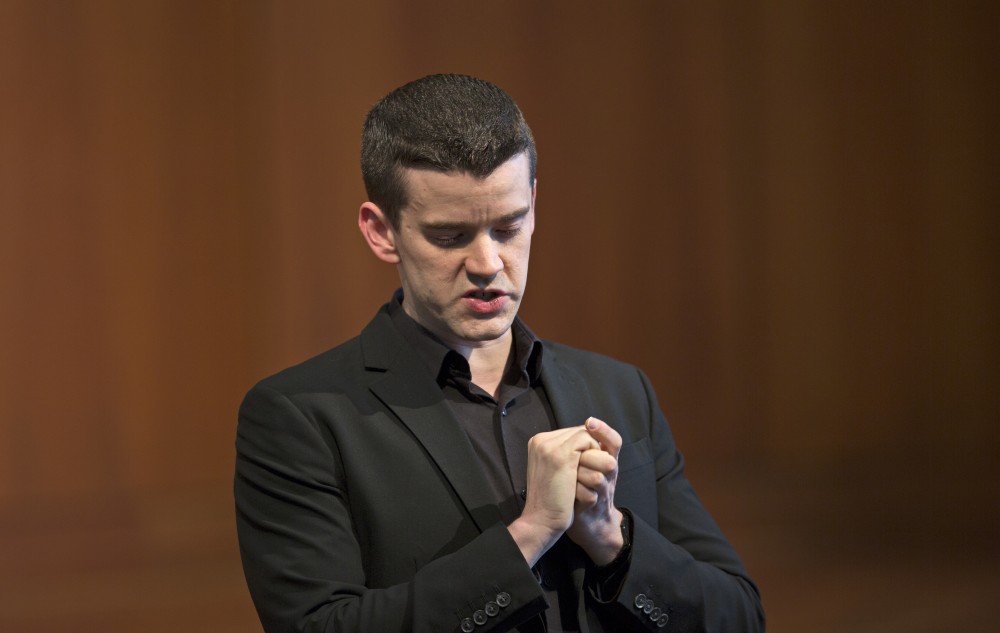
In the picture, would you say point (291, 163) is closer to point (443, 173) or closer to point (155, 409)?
point (155, 409)

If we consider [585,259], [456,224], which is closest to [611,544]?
[456,224]

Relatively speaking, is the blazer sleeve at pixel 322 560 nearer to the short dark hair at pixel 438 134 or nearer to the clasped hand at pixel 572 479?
the clasped hand at pixel 572 479

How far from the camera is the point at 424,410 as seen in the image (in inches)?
65.6

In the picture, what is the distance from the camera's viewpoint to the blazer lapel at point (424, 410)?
1.61m

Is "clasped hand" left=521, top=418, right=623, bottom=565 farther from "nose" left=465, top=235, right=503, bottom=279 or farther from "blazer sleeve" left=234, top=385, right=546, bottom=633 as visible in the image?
"nose" left=465, top=235, right=503, bottom=279

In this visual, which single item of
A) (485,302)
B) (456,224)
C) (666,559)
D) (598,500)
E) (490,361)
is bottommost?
(666,559)

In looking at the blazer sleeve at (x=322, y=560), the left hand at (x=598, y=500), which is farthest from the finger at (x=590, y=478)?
the blazer sleeve at (x=322, y=560)

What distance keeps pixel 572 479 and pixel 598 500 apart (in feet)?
0.20

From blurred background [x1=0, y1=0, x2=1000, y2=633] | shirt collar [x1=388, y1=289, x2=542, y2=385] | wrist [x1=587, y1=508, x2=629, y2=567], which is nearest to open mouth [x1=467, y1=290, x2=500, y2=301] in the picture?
shirt collar [x1=388, y1=289, x2=542, y2=385]

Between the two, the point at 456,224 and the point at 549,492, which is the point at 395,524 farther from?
the point at 456,224

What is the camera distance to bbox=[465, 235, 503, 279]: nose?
63.7 inches

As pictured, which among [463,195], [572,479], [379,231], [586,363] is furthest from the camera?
[586,363]

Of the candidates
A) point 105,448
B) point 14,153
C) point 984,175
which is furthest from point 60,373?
point 984,175

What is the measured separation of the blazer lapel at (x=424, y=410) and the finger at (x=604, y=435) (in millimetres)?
165
